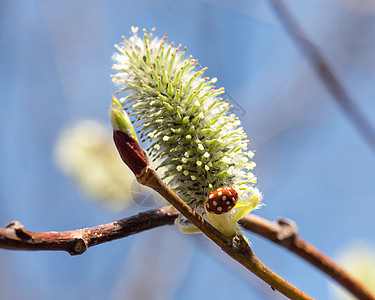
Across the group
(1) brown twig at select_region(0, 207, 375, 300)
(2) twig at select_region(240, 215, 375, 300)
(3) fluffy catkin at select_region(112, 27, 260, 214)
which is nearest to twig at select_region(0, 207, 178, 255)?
(1) brown twig at select_region(0, 207, 375, 300)

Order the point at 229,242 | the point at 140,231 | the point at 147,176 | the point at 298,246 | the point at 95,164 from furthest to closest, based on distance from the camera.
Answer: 1. the point at 95,164
2. the point at 298,246
3. the point at 140,231
4. the point at 229,242
5. the point at 147,176

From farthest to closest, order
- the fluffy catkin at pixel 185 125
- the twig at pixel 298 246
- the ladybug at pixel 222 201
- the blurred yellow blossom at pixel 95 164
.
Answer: the blurred yellow blossom at pixel 95 164, the twig at pixel 298 246, the fluffy catkin at pixel 185 125, the ladybug at pixel 222 201

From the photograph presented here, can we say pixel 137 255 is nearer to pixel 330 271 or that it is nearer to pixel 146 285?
pixel 146 285

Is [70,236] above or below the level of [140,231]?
below

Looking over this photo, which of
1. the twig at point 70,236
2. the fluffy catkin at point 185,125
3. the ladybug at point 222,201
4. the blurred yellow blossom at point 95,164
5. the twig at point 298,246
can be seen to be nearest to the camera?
the twig at point 70,236

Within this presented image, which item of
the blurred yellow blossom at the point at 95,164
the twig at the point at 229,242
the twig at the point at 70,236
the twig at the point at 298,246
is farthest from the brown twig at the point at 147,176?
the blurred yellow blossom at the point at 95,164

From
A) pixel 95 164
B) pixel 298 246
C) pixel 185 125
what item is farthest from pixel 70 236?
pixel 95 164

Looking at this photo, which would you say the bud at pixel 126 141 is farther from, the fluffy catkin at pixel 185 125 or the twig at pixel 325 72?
the twig at pixel 325 72

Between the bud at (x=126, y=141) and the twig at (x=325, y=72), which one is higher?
the twig at (x=325, y=72)

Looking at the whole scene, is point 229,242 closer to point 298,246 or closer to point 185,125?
point 185,125
